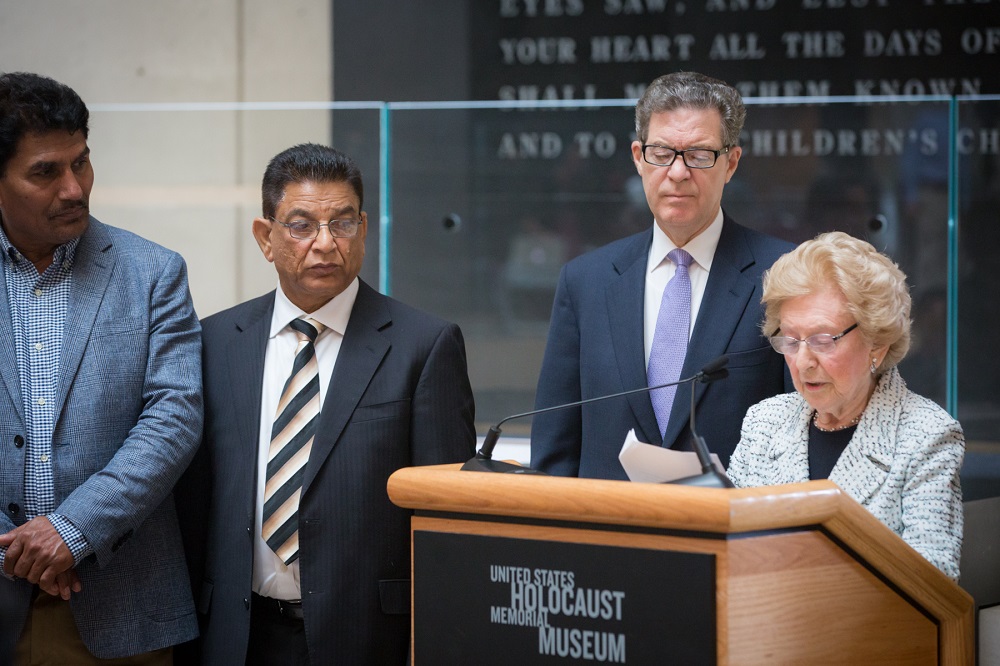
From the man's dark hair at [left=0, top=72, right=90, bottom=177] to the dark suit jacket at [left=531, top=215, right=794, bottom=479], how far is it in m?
1.15

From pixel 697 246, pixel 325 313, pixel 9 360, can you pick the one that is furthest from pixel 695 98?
pixel 9 360

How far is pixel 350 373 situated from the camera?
93.0 inches

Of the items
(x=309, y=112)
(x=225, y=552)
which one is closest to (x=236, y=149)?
(x=309, y=112)

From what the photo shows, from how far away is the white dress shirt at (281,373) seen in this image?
2.29 m

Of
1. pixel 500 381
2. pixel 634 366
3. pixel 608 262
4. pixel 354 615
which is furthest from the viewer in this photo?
pixel 500 381

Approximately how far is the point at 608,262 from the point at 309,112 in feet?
5.90

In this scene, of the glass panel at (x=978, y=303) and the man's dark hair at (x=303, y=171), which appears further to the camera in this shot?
the glass panel at (x=978, y=303)

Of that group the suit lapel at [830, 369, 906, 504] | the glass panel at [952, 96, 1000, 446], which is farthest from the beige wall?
the suit lapel at [830, 369, 906, 504]

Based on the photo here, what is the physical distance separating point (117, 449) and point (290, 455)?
0.34 m

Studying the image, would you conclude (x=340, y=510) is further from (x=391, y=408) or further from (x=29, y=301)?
(x=29, y=301)

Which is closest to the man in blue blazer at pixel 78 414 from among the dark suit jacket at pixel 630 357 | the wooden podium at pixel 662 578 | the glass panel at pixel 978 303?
the wooden podium at pixel 662 578

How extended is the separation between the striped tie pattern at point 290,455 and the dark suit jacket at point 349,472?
0.03m

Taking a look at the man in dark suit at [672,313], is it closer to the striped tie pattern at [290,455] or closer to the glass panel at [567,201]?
the striped tie pattern at [290,455]

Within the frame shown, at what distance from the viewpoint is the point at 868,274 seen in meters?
1.98
